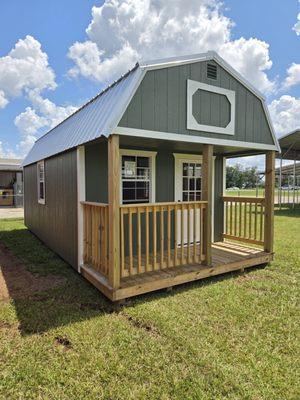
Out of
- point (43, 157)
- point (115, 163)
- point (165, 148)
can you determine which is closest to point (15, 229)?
point (43, 157)

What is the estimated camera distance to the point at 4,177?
69.3 feet

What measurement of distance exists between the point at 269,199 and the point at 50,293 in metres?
4.51

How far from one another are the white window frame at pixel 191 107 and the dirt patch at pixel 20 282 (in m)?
3.54

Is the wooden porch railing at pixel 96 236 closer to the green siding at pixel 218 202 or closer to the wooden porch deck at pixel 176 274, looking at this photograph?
the wooden porch deck at pixel 176 274

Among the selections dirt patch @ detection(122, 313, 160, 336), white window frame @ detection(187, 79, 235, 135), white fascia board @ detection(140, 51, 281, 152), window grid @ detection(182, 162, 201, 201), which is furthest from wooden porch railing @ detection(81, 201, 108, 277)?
window grid @ detection(182, 162, 201, 201)

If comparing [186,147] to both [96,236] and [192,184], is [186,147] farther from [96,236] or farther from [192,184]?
[96,236]

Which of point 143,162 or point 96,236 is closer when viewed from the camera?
point 96,236

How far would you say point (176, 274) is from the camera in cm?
415

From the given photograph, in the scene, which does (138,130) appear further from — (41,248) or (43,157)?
(41,248)

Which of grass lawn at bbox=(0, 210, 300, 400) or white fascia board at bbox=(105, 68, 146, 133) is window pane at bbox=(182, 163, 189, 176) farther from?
white fascia board at bbox=(105, 68, 146, 133)

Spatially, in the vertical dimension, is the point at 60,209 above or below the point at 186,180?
below

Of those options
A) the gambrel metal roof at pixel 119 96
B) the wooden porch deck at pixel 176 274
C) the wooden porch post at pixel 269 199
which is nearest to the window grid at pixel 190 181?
the wooden porch deck at pixel 176 274

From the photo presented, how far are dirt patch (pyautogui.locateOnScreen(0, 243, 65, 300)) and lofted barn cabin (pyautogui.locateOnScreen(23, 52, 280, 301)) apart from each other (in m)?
0.58

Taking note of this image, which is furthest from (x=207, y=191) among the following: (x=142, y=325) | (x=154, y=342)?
(x=154, y=342)
